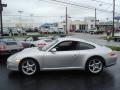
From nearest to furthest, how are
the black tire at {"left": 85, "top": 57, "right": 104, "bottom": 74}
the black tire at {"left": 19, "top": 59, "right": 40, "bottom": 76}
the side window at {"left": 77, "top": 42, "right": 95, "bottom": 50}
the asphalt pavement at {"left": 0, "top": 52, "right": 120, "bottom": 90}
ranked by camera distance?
the asphalt pavement at {"left": 0, "top": 52, "right": 120, "bottom": 90}
the black tire at {"left": 19, "top": 59, "right": 40, "bottom": 76}
the black tire at {"left": 85, "top": 57, "right": 104, "bottom": 74}
the side window at {"left": 77, "top": 42, "right": 95, "bottom": 50}

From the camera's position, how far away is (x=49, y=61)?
8461 millimetres

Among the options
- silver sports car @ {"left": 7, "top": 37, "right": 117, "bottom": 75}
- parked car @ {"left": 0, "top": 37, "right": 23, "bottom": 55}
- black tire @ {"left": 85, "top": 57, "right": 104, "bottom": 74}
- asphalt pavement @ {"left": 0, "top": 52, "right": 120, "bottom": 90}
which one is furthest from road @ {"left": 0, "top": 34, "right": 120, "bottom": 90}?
parked car @ {"left": 0, "top": 37, "right": 23, "bottom": 55}

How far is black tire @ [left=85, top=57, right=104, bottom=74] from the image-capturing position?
8.62 meters

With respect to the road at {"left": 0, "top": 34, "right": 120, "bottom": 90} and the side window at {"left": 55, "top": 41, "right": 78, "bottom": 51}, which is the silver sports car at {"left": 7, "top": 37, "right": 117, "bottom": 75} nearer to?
the side window at {"left": 55, "top": 41, "right": 78, "bottom": 51}

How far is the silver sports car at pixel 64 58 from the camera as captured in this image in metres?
8.44

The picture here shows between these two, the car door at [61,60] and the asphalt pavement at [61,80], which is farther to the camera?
the car door at [61,60]

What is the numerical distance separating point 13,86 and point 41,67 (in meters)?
1.63

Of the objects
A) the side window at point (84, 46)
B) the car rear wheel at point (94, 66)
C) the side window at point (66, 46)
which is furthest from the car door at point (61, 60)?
the car rear wheel at point (94, 66)

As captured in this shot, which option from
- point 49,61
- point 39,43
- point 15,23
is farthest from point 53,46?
point 15,23

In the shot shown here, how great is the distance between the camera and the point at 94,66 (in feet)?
28.4

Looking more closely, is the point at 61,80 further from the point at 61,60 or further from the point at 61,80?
the point at 61,60

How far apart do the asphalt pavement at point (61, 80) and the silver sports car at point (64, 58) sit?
0.28 metres

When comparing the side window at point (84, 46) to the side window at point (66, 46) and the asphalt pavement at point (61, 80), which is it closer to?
the side window at point (66, 46)

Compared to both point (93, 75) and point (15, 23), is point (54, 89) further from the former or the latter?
point (15, 23)
